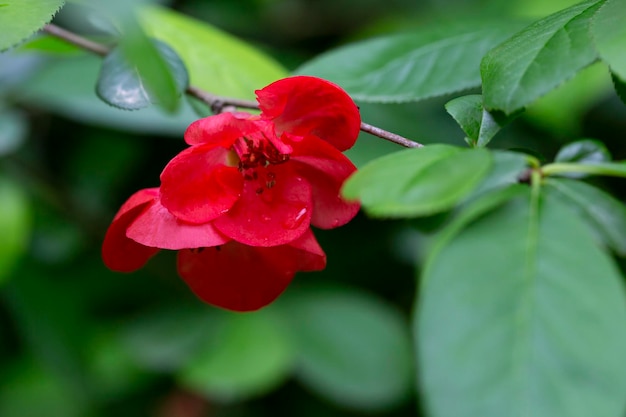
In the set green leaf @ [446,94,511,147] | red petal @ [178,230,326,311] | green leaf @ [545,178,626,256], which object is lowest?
red petal @ [178,230,326,311]

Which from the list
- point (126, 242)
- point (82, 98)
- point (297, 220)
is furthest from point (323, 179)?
point (82, 98)

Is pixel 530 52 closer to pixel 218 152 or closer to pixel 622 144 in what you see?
pixel 218 152

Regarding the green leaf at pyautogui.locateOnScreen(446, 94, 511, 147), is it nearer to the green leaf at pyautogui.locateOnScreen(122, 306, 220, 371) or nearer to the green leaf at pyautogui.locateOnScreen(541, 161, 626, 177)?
the green leaf at pyautogui.locateOnScreen(541, 161, 626, 177)

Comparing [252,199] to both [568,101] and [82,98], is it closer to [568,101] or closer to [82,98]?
[82,98]

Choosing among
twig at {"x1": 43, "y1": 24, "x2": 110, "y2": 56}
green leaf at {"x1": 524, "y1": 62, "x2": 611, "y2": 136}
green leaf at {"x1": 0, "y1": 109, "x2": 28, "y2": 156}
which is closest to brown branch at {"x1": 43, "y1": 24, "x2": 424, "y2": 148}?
twig at {"x1": 43, "y1": 24, "x2": 110, "y2": 56}

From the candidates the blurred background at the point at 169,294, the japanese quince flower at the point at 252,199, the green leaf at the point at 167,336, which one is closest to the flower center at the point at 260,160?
the japanese quince flower at the point at 252,199
